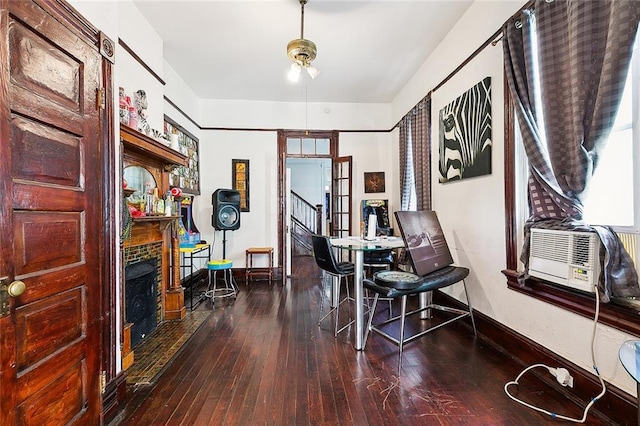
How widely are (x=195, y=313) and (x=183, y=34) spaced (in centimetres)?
326

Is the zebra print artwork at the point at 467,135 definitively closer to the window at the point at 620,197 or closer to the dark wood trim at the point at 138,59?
the window at the point at 620,197

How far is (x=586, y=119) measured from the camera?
163 cm

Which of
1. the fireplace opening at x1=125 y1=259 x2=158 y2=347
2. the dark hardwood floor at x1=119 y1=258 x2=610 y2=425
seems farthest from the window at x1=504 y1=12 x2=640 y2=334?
the fireplace opening at x1=125 y1=259 x2=158 y2=347

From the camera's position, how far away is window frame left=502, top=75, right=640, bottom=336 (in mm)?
1519

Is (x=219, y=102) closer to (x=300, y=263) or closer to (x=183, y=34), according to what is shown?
(x=183, y=34)

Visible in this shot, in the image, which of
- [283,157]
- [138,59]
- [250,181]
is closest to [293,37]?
[138,59]

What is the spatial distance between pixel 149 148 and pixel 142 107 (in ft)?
1.65

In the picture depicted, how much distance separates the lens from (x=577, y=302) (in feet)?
5.73

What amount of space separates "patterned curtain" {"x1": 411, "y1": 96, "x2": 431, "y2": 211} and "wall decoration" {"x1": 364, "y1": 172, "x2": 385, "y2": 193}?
1304 millimetres

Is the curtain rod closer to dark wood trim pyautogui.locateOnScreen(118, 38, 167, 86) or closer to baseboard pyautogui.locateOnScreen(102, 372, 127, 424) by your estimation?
dark wood trim pyautogui.locateOnScreen(118, 38, 167, 86)

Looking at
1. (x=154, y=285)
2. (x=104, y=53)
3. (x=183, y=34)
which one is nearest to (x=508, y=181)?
(x=104, y=53)

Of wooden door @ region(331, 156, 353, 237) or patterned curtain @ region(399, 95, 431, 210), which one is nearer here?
patterned curtain @ region(399, 95, 431, 210)

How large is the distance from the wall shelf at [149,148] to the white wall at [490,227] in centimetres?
304

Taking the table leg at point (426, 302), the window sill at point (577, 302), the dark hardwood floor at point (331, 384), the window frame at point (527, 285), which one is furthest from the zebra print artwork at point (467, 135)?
the dark hardwood floor at point (331, 384)
